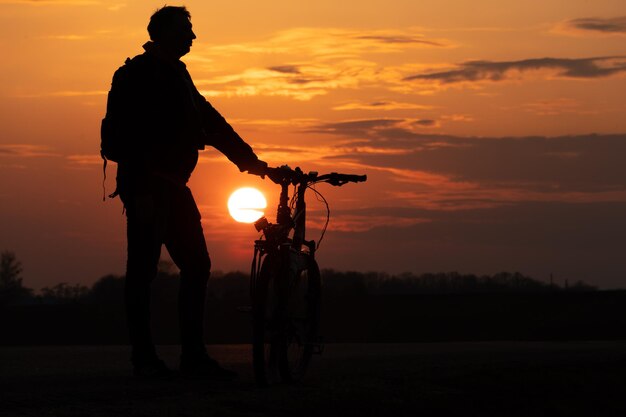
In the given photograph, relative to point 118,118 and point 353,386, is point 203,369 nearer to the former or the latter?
point 353,386

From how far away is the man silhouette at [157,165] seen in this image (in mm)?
9125

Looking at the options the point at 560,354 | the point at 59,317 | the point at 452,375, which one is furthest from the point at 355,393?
the point at 59,317

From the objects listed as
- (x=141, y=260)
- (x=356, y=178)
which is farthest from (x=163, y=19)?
(x=356, y=178)

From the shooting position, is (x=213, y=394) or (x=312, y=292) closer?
(x=213, y=394)

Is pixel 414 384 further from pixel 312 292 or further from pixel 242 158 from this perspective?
pixel 242 158

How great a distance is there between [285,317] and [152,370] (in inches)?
40.6

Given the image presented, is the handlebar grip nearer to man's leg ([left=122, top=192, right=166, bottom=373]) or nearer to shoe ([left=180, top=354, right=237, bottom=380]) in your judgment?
man's leg ([left=122, top=192, right=166, bottom=373])

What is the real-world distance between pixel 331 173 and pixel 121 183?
71.9 inches

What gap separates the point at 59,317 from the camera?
92.6 feet

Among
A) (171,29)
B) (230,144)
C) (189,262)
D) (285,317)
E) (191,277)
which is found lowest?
(285,317)

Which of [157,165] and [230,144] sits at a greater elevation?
[230,144]

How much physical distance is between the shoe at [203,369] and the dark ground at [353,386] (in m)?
0.13

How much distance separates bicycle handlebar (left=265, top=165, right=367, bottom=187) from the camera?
9.95 metres

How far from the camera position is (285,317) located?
9.66 metres
